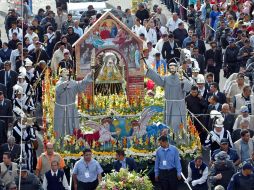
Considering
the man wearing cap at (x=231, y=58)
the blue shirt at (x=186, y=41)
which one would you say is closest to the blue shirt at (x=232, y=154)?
the man wearing cap at (x=231, y=58)

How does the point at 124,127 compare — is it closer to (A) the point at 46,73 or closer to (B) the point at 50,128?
(B) the point at 50,128

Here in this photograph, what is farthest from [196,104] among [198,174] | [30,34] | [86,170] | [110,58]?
[30,34]

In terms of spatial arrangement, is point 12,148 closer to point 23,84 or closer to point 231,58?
point 23,84

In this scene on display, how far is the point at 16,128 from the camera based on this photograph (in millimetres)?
28844

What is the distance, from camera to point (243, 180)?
82.6ft

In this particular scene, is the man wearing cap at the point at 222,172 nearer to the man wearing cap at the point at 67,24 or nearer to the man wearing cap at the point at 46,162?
the man wearing cap at the point at 46,162

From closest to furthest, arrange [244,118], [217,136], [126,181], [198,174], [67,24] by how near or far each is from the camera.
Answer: [126,181] < [198,174] < [217,136] < [244,118] < [67,24]

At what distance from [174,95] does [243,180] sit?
4670 mm

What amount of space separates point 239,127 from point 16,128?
4.64 metres

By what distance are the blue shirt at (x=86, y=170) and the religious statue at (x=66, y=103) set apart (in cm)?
329

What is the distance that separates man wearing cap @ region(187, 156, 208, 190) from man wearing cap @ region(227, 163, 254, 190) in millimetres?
1021

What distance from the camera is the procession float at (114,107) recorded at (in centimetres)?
2831

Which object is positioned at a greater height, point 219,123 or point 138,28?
point 138,28

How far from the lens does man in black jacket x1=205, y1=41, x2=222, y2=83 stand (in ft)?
117
